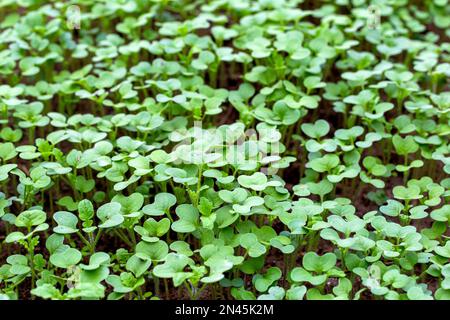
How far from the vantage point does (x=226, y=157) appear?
1.95 metres

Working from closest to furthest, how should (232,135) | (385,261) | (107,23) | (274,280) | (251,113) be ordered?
1. (274,280)
2. (385,261)
3. (232,135)
4. (251,113)
5. (107,23)

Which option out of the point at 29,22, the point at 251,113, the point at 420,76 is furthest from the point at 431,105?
the point at 29,22

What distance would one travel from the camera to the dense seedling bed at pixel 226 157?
5.78 ft

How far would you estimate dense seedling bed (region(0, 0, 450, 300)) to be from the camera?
5.78 feet

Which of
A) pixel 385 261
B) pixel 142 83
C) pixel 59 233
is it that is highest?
pixel 142 83

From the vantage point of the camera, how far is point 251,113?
7.26 ft

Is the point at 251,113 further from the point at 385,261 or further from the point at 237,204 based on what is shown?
the point at 385,261

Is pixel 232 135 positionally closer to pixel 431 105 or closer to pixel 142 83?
pixel 142 83

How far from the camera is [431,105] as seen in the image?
2377 mm

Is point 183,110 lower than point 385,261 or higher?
higher

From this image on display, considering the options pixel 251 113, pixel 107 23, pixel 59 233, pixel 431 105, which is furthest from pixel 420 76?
pixel 59 233

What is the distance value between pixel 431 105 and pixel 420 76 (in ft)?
0.78
